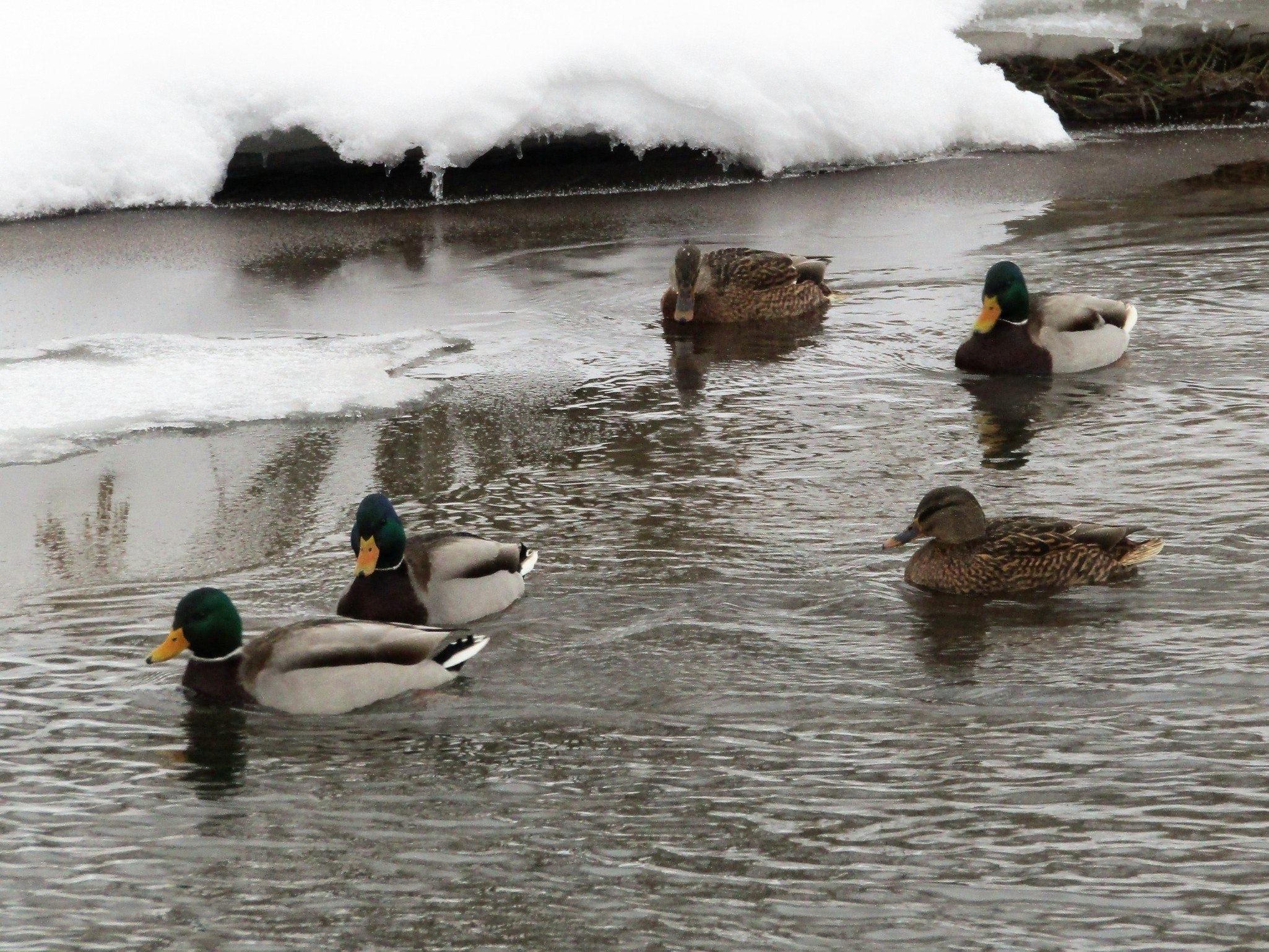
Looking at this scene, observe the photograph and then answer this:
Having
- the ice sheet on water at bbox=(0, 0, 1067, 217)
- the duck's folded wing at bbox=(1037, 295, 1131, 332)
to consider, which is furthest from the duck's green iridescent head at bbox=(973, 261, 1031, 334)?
the ice sheet on water at bbox=(0, 0, 1067, 217)

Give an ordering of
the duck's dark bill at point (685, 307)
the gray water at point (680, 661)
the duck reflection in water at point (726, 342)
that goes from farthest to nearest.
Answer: the duck's dark bill at point (685, 307)
the duck reflection in water at point (726, 342)
the gray water at point (680, 661)

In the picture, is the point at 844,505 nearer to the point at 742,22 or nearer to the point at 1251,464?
the point at 1251,464

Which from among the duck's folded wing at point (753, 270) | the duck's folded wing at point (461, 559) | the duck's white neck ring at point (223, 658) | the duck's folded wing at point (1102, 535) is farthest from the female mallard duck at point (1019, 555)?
the duck's folded wing at point (753, 270)

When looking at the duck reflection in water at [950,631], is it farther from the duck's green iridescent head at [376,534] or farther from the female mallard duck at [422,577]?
the duck's green iridescent head at [376,534]

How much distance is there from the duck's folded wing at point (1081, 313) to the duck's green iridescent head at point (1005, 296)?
0.36 feet

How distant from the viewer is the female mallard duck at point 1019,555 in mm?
5957

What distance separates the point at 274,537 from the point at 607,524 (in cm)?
125

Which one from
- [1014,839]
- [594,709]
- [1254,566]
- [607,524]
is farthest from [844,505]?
[1014,839]

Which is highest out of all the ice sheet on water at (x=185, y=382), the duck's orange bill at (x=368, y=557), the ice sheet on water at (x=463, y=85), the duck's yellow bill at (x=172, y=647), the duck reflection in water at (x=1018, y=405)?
the ice sheet on water at (x=463, y=85)

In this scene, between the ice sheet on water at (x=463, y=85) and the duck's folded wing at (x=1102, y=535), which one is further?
the ice sheet on water at (x=463, y=85)

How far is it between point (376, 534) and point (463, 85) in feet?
25.6

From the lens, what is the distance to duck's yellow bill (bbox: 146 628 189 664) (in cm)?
545

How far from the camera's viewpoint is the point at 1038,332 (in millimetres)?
8836

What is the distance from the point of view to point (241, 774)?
16.1 feet
